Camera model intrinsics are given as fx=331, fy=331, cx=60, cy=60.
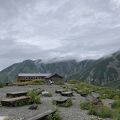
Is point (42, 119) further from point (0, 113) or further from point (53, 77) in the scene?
point (53, 77)

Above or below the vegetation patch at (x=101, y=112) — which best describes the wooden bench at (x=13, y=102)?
above

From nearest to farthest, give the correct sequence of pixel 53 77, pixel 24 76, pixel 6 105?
pixel 6 105
pixel 53 77
pixel 24 76

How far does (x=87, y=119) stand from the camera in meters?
23.0

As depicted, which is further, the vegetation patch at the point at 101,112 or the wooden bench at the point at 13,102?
the wooden bench at the point at 13,102

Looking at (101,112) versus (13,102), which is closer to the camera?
(101,112)

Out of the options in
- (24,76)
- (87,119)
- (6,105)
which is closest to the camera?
(87,119)

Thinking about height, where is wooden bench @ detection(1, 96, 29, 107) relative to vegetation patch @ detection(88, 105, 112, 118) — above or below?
above

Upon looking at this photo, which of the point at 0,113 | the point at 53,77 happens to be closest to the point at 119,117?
the point at 0,113

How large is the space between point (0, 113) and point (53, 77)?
85724 millimetres

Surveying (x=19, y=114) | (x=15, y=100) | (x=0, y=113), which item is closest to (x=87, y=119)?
(x=19, y=114)

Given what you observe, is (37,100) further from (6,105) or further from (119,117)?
(119,117)

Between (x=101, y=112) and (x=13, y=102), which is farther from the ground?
(x=13, y=102)

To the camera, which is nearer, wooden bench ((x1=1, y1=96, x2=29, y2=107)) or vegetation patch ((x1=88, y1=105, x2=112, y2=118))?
vegetation patch ((x1=88, y1=105, x2=112, y2=118))

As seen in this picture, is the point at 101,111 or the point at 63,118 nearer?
the point at 63,118
